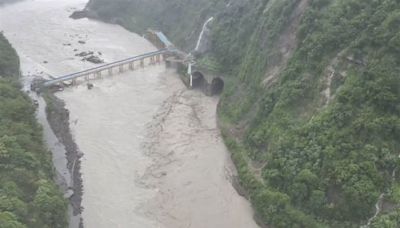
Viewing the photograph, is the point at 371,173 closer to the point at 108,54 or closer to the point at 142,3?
the point at 108,54

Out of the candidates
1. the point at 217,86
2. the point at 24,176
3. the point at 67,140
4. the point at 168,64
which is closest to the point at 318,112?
the point at 217,86

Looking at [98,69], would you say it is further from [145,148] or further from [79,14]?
[79,14]

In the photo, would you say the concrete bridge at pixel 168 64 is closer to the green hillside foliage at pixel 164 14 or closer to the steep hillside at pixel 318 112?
the green hillside foliage at pixel 164 14

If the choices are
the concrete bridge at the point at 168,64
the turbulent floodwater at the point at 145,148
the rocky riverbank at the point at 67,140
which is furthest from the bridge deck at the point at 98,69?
the rocky riverbank at the point at 67,140

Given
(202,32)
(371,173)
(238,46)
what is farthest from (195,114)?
(371,173)

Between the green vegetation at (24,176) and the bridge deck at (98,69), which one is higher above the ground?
the green vegetation at (24,176)

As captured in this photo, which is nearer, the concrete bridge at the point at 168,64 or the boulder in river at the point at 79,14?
the concrete bridge at the point at 168,64

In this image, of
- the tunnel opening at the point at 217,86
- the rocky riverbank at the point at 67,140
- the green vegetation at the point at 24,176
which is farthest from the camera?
the tunnel opening at the point at 217,86
